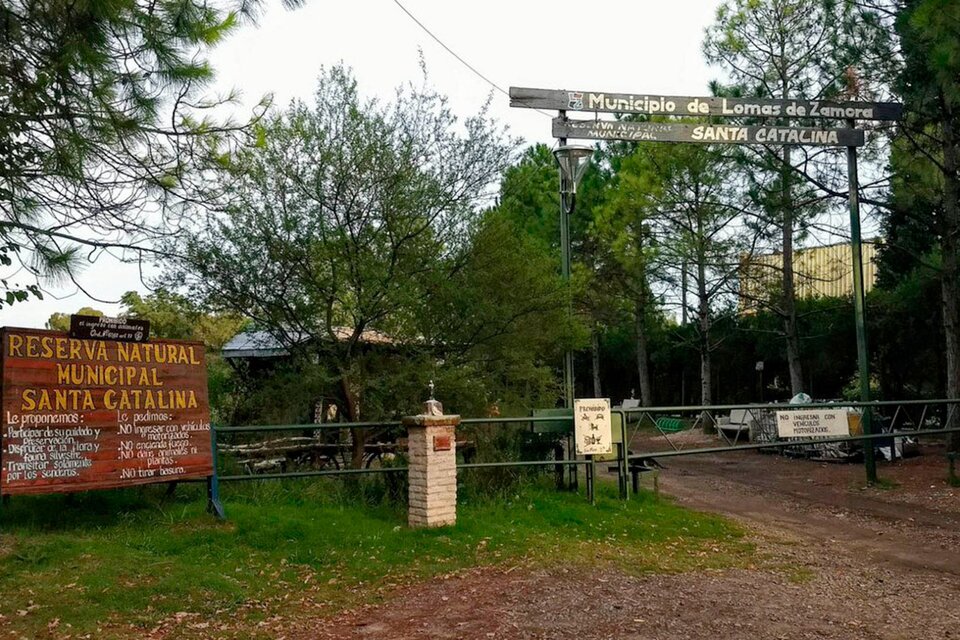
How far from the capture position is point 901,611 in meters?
6.94

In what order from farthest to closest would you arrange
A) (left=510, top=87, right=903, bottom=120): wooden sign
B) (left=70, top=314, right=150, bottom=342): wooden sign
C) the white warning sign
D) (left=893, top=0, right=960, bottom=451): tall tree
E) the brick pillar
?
(left=893, top=0, right=960, bottom=451): tall tree < the white warning sign < (left=510, top=87, right=903, bottom=120): wooden sign < the brick pillar < (left=70, top=314, right=150, bottom=342): wooden sign

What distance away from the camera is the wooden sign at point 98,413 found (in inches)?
309

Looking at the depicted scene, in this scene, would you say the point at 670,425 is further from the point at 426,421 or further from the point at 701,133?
the point at 426,421

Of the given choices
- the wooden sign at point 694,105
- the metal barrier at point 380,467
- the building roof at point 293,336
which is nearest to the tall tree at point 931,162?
the wooden sign at point 694,105

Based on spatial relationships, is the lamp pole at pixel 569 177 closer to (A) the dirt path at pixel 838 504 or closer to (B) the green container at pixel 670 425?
(A) the dirt path at pixel 838 504

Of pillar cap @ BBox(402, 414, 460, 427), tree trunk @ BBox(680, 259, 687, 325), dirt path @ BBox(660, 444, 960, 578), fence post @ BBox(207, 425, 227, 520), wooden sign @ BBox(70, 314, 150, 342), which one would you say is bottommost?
dirt path @ BBox(660, 444, 960, 578)

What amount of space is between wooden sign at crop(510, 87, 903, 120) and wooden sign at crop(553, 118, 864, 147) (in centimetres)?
22

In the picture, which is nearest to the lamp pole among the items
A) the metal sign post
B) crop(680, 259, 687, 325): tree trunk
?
the metal sign post

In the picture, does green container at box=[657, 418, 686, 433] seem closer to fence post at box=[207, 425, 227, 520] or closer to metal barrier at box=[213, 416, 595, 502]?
metal barrier at box=[213, 416, 595, 502]

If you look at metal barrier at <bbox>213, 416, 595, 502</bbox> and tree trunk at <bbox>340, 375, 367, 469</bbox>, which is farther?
tree trunk at <bbox>340, 375, 367, 469</bbox>

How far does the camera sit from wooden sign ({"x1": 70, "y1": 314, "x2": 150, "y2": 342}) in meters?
8.35

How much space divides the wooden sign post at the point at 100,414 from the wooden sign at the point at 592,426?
4445 millimetres

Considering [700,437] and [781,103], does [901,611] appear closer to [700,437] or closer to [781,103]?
[781,103]

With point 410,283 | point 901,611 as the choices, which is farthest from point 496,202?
point 901,611
